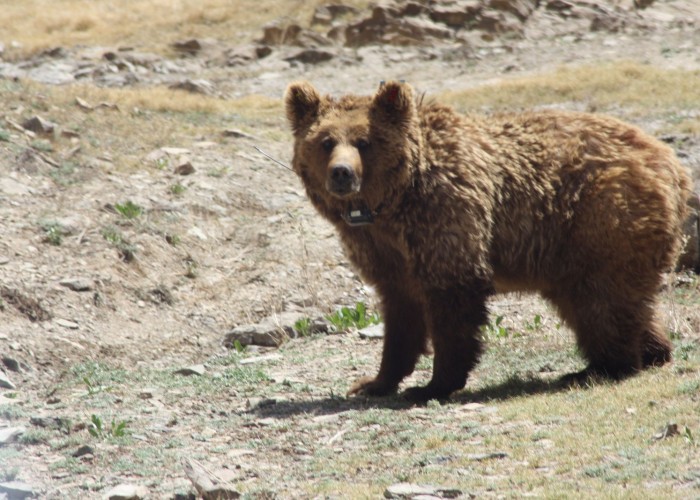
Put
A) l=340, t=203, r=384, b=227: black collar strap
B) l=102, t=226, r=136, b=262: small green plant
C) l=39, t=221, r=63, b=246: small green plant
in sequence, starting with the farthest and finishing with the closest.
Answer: l=102, t=226, r=136, b=262: small green plant
l=39, t=221, r=63, b=246: small green plant
l=340, t=203, r=384, b=227: black collar strap

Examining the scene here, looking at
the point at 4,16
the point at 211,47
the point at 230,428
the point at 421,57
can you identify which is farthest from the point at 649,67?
the point at 4,16

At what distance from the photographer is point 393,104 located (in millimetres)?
7684

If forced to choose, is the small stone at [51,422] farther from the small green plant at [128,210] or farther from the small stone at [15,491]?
the small green plant at [128,210]

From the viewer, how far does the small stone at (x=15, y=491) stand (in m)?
5.68

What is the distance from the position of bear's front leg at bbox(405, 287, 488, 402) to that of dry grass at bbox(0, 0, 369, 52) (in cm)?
2375

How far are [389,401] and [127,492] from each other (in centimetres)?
261

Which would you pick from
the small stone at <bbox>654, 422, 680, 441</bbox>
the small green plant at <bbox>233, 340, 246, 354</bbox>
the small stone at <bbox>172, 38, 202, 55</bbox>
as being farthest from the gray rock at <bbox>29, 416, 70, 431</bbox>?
the small stone at <bbox>172, 38, 202, 55</bbox>

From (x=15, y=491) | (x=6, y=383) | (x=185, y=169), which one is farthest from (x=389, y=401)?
(x=185, y=169)

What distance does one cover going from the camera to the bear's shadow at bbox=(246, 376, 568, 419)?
7441 millimetres

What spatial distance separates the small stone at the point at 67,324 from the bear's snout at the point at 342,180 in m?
3.66

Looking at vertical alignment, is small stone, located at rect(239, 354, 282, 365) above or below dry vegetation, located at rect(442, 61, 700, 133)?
above

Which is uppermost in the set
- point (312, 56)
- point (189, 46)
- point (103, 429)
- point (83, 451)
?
point (83, 451)

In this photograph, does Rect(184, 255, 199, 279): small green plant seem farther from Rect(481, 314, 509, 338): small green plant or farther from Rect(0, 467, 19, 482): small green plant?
Rect(0, 467, 19, 482): small green plant

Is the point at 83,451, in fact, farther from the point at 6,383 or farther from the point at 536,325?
the point at 536,325
